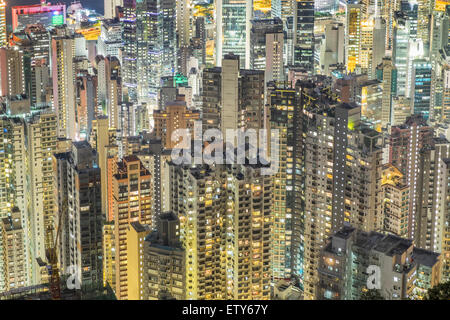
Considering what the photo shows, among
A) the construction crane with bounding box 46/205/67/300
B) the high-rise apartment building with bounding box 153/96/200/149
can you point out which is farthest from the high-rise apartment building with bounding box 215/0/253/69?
the construction crane with bounding box 46/205/67/300

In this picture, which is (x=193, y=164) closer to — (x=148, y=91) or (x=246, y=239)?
(x=246, y=239)

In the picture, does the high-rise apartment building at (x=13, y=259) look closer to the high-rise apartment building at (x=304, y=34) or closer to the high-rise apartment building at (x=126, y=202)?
the high-rise apartment building at (x=126, y=202)

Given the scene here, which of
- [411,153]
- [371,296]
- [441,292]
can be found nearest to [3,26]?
[411,153]

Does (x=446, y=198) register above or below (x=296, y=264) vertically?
above

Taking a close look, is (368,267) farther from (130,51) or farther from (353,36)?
(130,51)

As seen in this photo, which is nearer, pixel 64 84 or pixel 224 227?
pixel 224 227

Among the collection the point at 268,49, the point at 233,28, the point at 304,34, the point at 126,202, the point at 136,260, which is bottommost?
the point at 136,260

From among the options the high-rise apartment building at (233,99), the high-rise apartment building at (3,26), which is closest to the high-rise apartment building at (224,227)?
the high-rise apartment building at (233,99)
